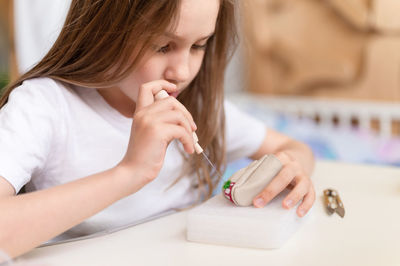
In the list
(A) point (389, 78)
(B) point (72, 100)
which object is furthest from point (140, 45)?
(A) point (389, 78)

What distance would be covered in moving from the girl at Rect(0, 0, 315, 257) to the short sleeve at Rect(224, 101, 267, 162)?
6cm

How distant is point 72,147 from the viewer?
817 millimetres

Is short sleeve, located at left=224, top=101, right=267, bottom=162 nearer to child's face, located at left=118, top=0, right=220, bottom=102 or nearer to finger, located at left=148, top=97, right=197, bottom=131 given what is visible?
child's face, located at left=118, top=0, right=220, bottom=102

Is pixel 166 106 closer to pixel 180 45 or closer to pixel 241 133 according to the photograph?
pixel 180 45

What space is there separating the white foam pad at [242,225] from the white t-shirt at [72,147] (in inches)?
8.6

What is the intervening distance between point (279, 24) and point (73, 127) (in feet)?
5.13

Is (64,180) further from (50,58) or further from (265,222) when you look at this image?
(265,222)

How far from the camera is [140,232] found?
702mm

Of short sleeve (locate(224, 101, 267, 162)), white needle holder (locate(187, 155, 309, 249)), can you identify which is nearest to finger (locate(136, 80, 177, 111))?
white needle holder (locate(187, 155, 309, 249))

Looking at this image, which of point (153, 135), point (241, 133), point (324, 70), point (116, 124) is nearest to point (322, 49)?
point (324, 70)

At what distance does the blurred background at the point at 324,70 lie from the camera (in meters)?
1.91

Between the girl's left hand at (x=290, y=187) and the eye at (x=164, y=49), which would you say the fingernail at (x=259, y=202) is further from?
the eye at (x=164, y=49)

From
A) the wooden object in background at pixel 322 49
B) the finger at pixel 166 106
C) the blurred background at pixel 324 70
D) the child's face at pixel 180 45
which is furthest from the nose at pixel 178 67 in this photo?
the wooden object in background at pixel 322 49

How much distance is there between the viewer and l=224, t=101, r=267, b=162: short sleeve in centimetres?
107
